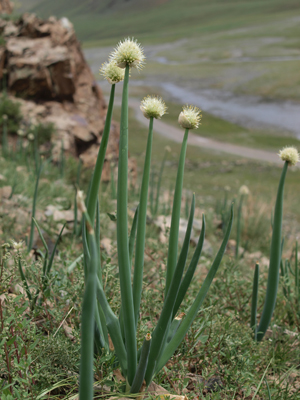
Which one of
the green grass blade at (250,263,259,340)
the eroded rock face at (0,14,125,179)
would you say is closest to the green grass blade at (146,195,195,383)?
the green grass blade at (250,263,259,340)

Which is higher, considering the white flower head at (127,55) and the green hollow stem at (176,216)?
the white flower head at (127,55)

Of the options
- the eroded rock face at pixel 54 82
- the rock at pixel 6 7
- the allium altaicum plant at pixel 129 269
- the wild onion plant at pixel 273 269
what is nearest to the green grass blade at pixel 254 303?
the wild onion plant at pixel 273 269

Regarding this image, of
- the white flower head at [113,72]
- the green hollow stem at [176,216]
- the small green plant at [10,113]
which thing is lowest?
the green hollow stem at [176,216]

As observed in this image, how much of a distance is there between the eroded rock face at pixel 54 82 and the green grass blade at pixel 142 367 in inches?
194

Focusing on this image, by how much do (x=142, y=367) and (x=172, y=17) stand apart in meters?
146

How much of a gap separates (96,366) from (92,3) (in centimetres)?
20858

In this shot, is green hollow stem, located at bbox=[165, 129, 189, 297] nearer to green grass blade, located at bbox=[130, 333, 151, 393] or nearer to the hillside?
green grass blade, located at bbox=[130, 333, 151, 393]

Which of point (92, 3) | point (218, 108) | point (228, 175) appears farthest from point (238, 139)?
point (92, 3)

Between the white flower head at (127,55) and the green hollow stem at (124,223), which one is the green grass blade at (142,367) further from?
the white flower head at (127,55)

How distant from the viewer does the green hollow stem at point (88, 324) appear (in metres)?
0.91

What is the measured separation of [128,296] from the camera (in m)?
1.30

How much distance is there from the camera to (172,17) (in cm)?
13175

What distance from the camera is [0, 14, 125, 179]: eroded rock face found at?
21.0 ft

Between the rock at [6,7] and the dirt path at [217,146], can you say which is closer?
the rock at [6,7]
